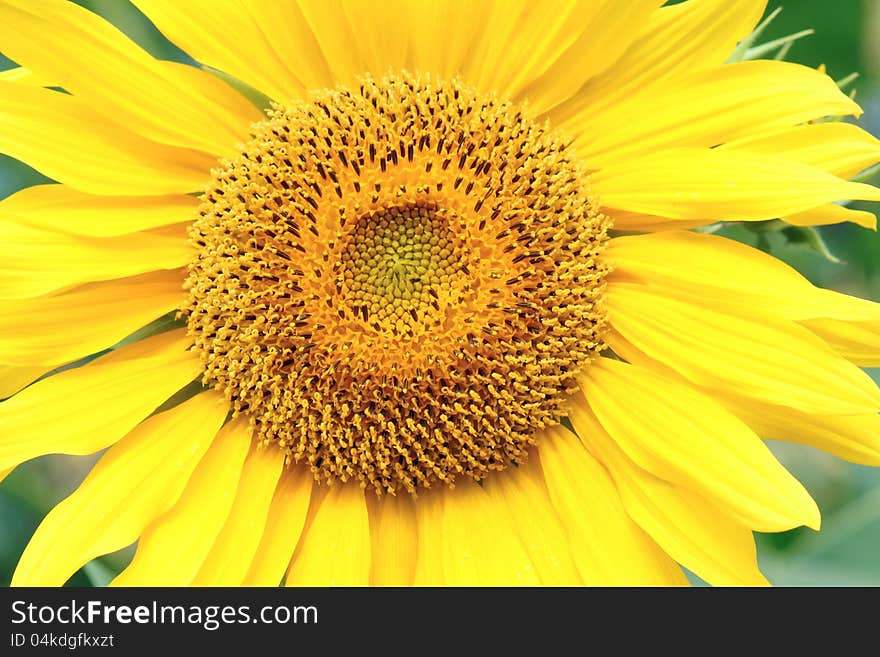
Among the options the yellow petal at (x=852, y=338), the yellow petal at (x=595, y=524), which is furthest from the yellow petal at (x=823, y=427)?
the yellow petal at (x=595, y=524)

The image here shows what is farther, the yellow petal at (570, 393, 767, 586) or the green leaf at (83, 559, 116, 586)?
the green leaf at (83, 559, 116, 586)

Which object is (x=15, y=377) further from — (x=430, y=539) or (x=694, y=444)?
(x=694, y=444)

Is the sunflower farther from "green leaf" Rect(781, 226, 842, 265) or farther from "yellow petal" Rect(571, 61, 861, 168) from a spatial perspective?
"green leaf" Rect(781, 226, 842, 265)

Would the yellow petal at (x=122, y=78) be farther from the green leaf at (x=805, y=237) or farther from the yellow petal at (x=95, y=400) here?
the green leaf at (x=805, y=237)

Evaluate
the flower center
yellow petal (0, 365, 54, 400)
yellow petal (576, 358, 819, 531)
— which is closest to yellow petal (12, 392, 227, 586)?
the flower center

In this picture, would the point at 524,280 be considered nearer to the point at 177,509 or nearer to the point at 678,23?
the point at 678,23


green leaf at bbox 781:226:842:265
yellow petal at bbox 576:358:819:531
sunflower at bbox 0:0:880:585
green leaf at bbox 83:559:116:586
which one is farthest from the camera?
green leaf at bbox 83:559:116:586

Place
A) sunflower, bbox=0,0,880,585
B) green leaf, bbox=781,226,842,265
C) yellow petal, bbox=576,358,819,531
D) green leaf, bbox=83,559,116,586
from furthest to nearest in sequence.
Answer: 1. green leaf, bbox=83,559,116,586
2. green leaf, bbox=781,226,842,265
3. sunflower, bbox=0,0,880,585
4. yellow petal, bbox=576,358,819,531

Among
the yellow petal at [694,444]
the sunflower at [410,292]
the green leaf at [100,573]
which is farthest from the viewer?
the green leaf at [100,573]
